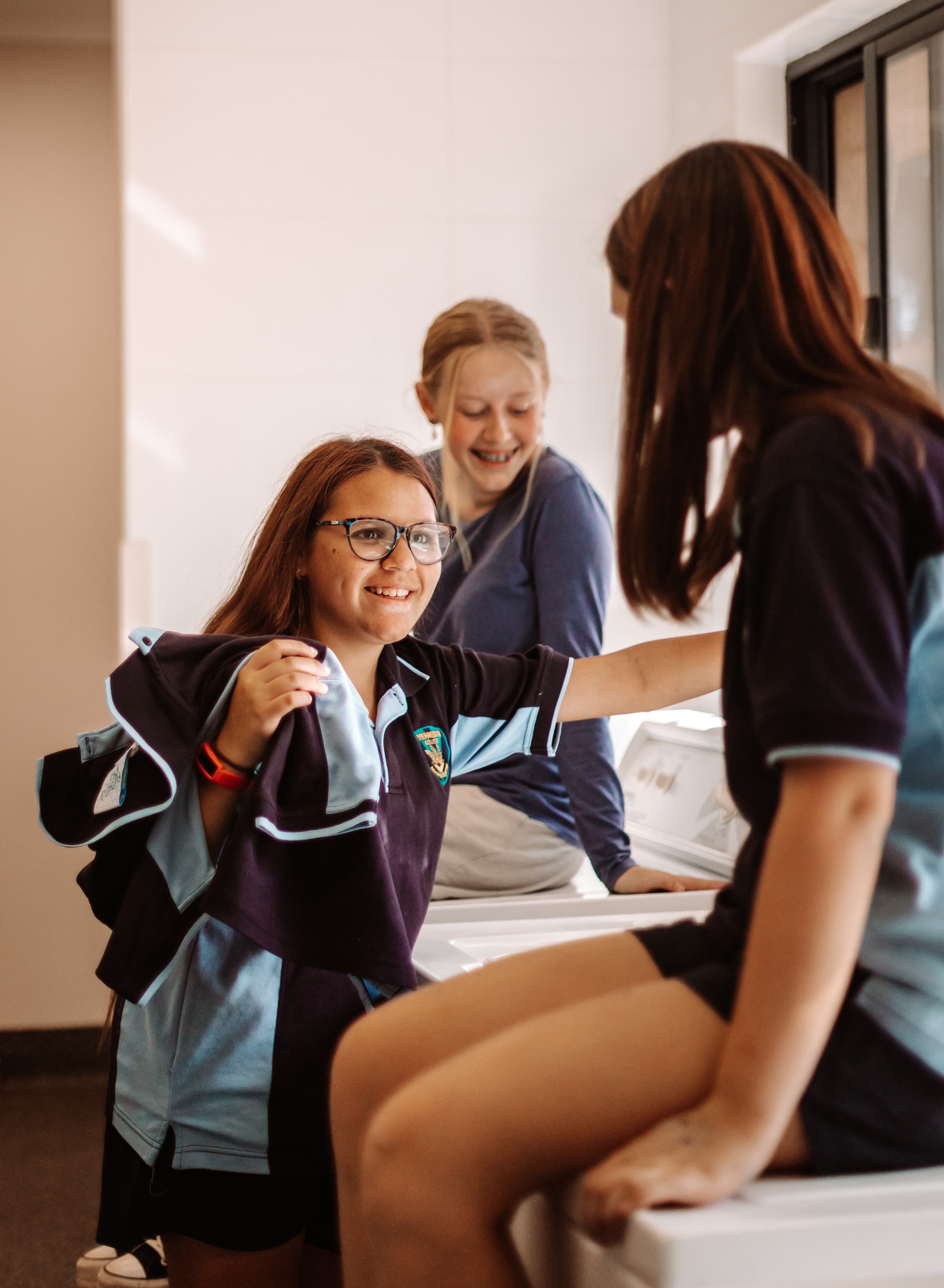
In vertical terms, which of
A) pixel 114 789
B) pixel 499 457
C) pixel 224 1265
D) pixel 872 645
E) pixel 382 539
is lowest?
pixel 224 1265

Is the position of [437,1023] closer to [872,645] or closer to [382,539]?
[872,645]

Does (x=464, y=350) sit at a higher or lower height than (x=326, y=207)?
lower

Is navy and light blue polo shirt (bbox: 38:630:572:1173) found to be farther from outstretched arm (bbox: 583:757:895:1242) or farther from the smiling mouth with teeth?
the smiling mouth with teeth

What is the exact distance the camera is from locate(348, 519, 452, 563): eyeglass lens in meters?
1.26

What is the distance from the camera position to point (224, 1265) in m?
1.14

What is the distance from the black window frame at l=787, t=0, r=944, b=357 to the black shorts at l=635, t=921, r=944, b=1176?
1572mm

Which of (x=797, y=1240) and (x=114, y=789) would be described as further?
(x=114, y=789)

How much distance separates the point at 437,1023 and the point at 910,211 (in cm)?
173

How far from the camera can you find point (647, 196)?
81 centimetres

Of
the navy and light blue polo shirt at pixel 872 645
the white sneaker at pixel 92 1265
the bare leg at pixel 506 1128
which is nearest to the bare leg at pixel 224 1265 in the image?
the bare leg at pixel 506 1128

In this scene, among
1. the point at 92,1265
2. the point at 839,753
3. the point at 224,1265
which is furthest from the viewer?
the point at 92,1265

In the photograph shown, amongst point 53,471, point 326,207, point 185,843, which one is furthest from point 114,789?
point 53,471

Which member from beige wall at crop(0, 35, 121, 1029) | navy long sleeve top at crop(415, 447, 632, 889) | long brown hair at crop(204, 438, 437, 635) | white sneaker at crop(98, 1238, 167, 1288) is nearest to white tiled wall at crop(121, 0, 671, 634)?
navy long sleeve top at crop(415, 447, 632, 889)

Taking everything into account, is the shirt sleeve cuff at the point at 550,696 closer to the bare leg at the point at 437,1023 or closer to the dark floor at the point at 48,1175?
the bare leg at the point at 437,1023
